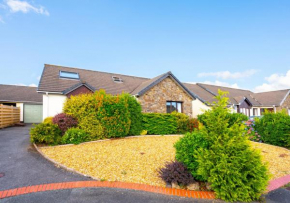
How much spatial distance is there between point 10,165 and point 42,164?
102cm

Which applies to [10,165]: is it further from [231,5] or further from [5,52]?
[231,5]

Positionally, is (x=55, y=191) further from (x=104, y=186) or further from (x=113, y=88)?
(x=113, y=88)

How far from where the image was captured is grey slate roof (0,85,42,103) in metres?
19.2

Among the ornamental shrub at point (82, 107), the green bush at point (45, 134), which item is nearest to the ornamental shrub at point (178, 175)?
the ornamental shrub at point (82, 107)

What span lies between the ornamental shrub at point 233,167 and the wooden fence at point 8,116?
1716 cm

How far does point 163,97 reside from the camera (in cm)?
1440

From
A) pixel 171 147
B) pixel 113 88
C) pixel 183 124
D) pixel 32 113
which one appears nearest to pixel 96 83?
pixel 113 88

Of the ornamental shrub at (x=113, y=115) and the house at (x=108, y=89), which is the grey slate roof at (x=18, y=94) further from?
the ornamental shrub at (x=113, y=115)

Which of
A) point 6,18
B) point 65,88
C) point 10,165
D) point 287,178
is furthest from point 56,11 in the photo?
point 287,178

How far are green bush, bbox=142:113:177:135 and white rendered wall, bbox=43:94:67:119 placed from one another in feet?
24.9

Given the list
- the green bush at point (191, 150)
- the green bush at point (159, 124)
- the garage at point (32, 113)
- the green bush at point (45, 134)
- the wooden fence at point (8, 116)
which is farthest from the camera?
the garage at point (32, 113)

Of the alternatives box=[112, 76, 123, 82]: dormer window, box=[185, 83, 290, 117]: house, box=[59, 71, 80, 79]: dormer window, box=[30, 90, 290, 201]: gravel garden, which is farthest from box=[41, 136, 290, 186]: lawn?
box=[185, 83, 290, 117]: house

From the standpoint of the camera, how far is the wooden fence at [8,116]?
1336 cm

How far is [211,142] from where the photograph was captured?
137 inches
